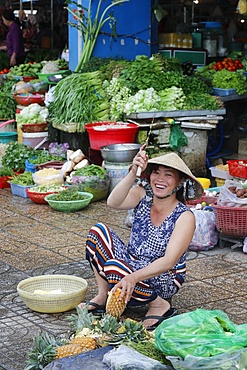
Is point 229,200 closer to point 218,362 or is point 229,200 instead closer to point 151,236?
point 151,236

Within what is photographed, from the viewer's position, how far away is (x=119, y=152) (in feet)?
28.5

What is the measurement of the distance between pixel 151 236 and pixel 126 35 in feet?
22.8

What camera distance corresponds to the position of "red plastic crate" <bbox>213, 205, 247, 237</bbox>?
21.3 feet

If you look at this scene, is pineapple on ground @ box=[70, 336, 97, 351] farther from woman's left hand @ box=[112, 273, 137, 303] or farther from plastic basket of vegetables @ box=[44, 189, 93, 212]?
plastic basket of vegetables @ box=[44, 189, 93, 212]

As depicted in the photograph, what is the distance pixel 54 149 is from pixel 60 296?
16.4 ft

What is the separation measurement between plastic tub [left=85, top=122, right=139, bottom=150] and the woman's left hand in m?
4.60

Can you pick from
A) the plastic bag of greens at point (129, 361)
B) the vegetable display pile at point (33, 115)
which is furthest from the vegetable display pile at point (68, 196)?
the plastic bag of greens at point (129, 361)

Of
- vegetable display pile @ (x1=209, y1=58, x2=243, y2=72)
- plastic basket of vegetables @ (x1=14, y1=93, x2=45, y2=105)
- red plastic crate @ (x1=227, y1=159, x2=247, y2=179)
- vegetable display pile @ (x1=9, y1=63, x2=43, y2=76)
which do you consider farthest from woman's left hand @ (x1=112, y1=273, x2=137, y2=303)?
vegetable display pile @ (x1=9, y1=63, x2=43, y2=76)

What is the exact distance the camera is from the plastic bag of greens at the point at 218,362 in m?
Result: 3.28

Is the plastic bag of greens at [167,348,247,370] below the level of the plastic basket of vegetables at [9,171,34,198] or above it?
above

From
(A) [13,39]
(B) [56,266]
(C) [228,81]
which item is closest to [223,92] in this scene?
(C) [228,81]

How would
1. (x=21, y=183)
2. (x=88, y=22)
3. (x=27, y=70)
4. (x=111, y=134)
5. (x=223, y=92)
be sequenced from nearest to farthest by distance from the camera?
(x=111, y=134)
(x=21, y=183)
(x=223, y=92)
(x=88, y=22)
(x=27, y=70)

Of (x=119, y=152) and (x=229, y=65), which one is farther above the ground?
(x=229, y=65)

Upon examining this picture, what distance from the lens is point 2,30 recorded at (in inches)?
675
